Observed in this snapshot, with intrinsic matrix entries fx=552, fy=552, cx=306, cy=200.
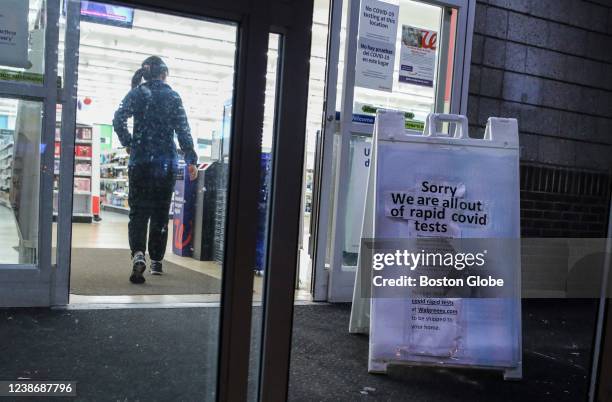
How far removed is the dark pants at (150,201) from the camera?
4.46ft

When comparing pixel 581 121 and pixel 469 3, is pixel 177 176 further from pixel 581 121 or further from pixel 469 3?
pixel 581 121

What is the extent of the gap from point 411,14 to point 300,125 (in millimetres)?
3018

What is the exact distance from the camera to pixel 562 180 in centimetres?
464

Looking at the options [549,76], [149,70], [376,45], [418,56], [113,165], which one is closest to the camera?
[149,70]

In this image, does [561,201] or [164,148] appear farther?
[561,201]

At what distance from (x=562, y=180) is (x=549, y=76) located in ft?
2.86

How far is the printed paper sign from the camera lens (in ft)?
13.2

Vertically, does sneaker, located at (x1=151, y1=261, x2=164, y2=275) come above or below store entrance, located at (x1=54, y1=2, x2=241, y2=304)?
below

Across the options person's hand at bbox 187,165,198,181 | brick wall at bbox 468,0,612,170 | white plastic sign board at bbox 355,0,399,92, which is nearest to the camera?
person's hand at bbox 187,165,198,181

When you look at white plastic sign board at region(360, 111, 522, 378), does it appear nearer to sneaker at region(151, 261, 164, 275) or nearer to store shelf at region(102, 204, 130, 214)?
sneaker at region(151, 261, 164, 275)

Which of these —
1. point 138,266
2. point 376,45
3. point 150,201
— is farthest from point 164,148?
point 376,45

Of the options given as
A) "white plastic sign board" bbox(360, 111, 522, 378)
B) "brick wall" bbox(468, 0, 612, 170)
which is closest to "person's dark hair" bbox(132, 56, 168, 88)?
"white plastic sign board" bbox(360, 111, 522, 378)

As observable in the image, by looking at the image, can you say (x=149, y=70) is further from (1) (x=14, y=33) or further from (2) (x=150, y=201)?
(1) (x=14, y=33)

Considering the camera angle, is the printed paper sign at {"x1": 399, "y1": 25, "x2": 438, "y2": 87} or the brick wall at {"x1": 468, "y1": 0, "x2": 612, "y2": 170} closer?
the printed paper sign at {"x1": 399, "y1": 25, "x2": 438, "y2": 87}
